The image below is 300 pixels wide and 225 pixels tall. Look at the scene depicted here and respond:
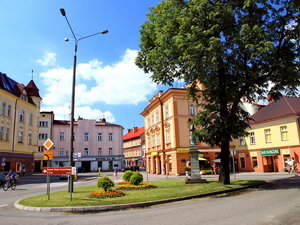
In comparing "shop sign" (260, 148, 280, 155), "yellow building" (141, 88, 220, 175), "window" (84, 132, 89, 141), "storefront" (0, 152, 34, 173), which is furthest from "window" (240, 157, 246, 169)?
"window" (84, 132, 89, 141)

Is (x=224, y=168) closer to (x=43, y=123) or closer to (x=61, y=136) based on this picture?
(x=61, y=136)

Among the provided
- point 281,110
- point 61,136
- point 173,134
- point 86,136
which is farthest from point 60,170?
point 61,136

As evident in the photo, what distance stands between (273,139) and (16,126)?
125ft

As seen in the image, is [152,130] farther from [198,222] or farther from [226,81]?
[198,222]

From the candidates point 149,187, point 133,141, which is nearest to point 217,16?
point 149,187

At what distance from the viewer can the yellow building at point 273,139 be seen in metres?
28.7

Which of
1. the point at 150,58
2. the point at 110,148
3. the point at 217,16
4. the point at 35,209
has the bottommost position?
the point at 35,209

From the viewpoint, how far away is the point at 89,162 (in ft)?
196

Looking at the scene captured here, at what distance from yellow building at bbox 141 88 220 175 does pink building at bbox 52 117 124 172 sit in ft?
70.9

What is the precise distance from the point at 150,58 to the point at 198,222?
471 inches

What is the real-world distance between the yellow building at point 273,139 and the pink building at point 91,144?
1304 inches

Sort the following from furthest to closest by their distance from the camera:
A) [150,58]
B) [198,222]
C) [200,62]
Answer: [150,58]
[200,62]
[198,222]

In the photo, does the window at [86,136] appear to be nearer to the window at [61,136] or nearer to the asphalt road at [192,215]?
the window at [61,136]

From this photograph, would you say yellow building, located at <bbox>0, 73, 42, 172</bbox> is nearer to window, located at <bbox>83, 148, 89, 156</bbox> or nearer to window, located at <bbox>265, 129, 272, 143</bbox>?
window, located at <bbox>83, 148, 89, 156</bbox>
